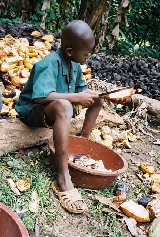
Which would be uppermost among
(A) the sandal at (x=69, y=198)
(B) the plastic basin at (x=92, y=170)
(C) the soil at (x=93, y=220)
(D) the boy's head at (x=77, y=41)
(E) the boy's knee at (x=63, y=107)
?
(D) the boy's head at (x=77, y=41)

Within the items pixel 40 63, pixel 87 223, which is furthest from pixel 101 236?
pixel 40 63

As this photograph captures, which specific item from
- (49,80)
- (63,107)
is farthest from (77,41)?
(63,107)

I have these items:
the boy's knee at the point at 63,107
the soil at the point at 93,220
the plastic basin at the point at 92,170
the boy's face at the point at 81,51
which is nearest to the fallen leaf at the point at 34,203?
the soil at the point at 93,220

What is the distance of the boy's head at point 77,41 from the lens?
2789 millimetres

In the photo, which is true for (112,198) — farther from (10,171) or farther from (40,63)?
(40,63)

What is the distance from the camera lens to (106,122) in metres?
3.97

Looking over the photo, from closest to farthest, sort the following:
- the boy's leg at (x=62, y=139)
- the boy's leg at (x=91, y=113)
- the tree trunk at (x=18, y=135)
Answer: the boy's leg at (x=62, y=139) → the tree trunk at (x=18, y=135) → the boy's leg at (x=91, y=113)

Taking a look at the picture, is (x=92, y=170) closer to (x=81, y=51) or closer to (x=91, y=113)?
(x=91, y=113)

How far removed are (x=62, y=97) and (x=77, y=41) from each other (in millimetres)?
459

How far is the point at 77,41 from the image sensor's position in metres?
2.79

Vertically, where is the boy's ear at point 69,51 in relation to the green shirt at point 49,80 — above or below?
above

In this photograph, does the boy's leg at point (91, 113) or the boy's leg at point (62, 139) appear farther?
the boy's leg at point (91, 113)

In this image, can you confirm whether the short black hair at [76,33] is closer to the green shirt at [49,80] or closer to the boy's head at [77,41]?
the boy's head at [77,41]

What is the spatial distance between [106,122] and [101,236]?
176 centimetres
